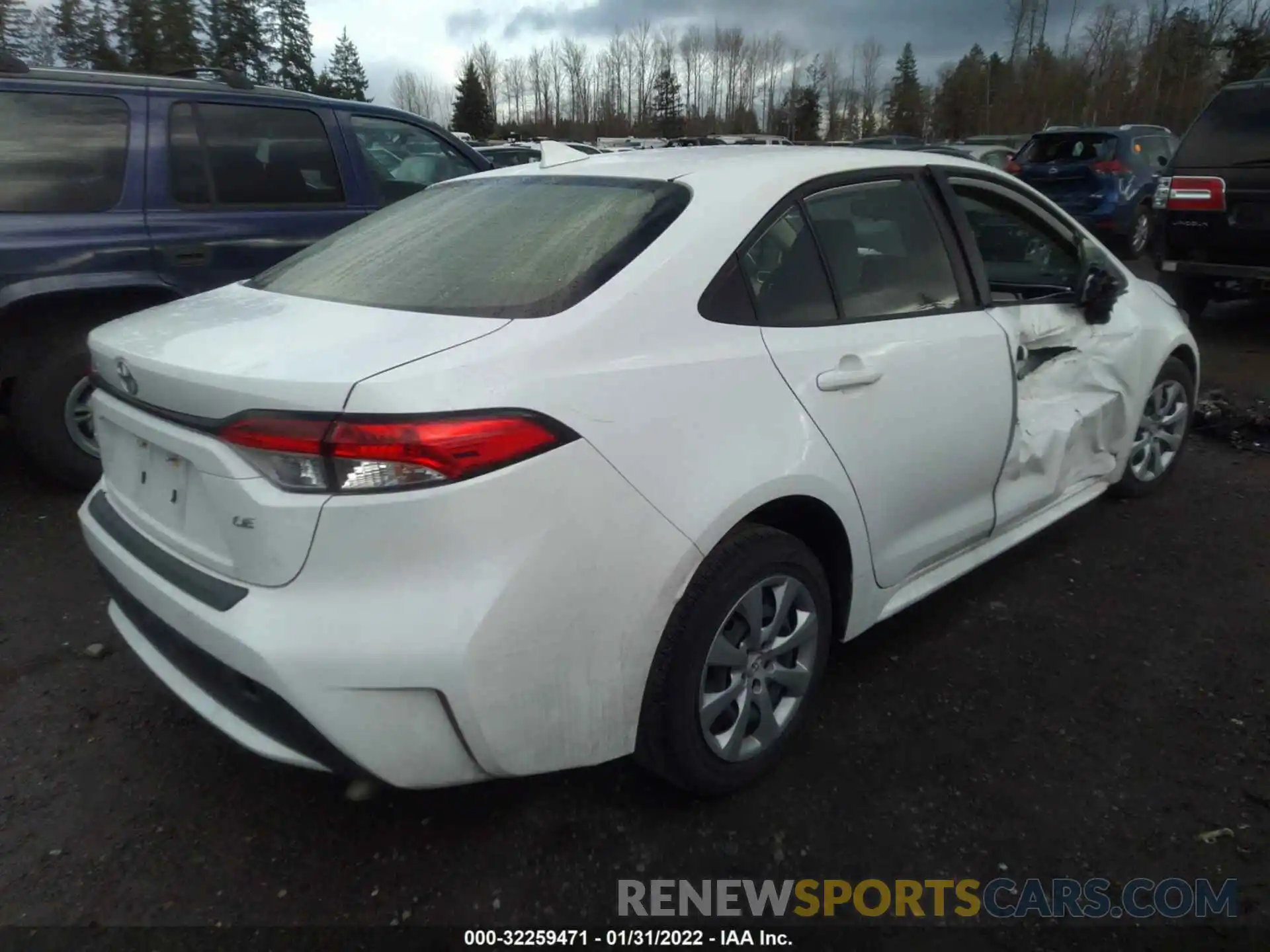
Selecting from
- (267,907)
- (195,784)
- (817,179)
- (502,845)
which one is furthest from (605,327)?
(195,784)

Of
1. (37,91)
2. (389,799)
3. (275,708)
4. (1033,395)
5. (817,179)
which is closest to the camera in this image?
(275,708)

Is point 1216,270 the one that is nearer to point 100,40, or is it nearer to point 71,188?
point 71,188

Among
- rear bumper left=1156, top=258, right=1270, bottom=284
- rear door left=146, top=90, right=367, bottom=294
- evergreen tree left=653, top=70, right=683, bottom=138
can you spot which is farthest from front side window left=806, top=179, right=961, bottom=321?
evergreen tree left=653, top=70, right=683, bottom=138

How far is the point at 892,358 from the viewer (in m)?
2.73

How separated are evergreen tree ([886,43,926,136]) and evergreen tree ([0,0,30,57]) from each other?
155ft

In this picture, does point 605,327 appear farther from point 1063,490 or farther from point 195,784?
point 1063,490

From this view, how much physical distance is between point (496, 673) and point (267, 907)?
0.85m

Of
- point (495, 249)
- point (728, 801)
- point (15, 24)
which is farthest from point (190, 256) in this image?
point (15, 24)

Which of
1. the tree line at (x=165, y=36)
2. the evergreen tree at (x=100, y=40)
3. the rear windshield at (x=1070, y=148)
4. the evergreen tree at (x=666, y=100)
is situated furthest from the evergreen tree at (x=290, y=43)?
the rear windshield at (x=1070, y=148)

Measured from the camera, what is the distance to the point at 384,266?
260cm

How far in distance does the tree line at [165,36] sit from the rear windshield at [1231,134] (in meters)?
23.1

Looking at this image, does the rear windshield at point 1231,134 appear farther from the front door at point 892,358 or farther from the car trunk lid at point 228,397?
the car trunk lid at point 228,397

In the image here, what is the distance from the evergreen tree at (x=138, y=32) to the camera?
33.3 m

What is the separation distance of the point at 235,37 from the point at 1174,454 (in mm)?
45489
